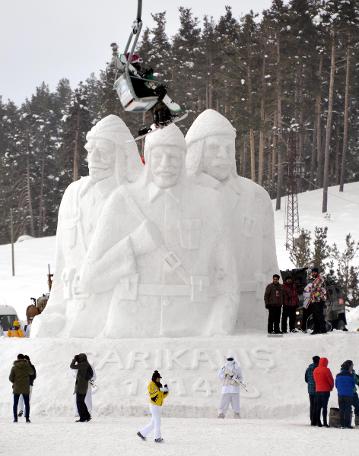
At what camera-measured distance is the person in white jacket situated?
771 inches

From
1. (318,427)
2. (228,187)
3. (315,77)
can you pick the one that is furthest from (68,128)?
(318,427)

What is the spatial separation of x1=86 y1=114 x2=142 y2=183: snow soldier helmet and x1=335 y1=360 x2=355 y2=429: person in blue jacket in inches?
341

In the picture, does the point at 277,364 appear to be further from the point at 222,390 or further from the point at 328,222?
the point at 328,222

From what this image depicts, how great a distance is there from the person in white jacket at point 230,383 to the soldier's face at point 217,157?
259 inches

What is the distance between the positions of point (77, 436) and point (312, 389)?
446 cm

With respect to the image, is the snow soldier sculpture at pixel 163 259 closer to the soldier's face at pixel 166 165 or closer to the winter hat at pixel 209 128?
the soldier's face at pixel 166 165

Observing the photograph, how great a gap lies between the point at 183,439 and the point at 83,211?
10061 mm

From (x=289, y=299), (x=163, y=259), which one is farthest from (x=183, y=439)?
(x=289, y=299)

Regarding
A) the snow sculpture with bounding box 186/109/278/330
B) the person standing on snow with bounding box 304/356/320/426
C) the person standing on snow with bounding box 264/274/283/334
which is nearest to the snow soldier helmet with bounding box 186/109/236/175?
the snow sculpture with bounding box 186/109/278/330

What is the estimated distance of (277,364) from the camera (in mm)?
21891

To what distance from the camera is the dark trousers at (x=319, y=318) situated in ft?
77.5

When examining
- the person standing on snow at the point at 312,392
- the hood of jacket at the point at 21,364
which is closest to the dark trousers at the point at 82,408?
the hood of jacket at the point at 21,364

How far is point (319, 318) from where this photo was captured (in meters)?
23.8

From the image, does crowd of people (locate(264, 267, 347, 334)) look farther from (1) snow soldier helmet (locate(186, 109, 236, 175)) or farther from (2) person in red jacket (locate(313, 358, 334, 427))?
(2) person in red jacket (locate(313, 358, 334, 427))
